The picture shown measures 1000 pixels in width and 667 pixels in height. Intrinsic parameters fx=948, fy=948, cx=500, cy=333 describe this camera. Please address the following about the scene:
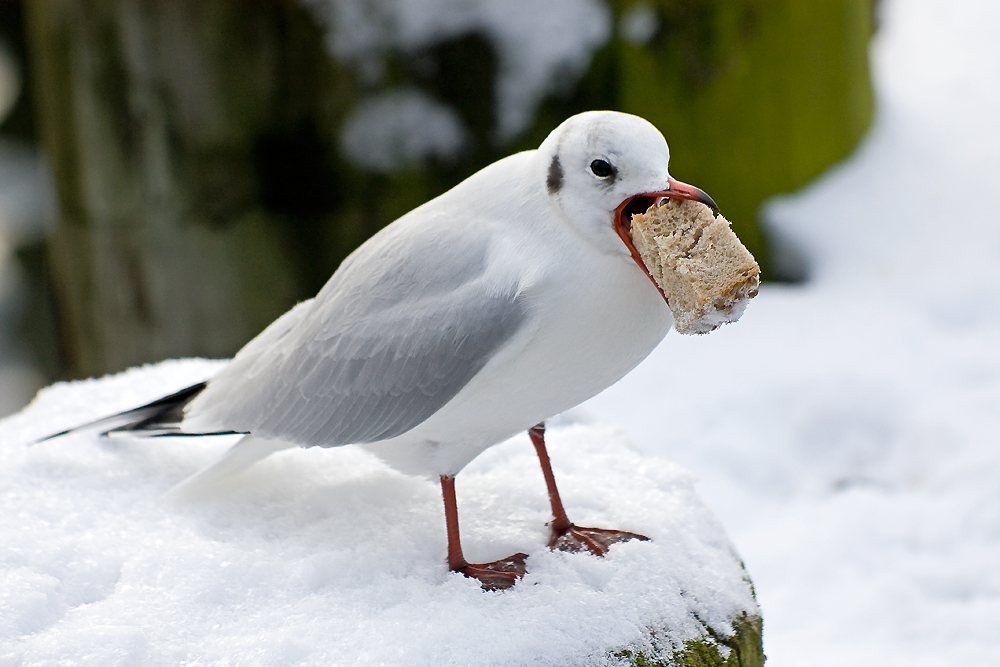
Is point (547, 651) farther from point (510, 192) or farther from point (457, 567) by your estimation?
point (510, 192)

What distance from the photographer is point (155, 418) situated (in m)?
2.04

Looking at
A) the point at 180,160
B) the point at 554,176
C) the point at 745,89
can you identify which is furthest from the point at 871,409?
the point at 180,160

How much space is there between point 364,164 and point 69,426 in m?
1.90

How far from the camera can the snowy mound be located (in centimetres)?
153

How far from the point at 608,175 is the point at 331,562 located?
0.85 meters

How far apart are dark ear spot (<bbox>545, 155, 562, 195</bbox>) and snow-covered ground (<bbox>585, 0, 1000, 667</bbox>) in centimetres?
160

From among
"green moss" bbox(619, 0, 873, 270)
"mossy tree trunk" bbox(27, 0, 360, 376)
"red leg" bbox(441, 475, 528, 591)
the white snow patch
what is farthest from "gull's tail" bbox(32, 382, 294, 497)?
"green moss" bbox(619, 0, 873, 270)

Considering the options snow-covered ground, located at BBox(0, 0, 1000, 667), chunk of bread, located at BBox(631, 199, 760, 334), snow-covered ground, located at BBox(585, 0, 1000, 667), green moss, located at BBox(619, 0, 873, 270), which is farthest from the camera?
green moss, located at BBox(619, 0, 873, 270)

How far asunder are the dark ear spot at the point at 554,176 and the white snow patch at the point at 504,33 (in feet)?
7.76

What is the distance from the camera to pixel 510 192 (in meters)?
1.65

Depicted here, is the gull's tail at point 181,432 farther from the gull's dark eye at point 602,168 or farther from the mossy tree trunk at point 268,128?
the mossy tree trunk at point 268,128

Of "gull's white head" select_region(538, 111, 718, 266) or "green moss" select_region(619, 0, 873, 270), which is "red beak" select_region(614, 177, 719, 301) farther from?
"green moss" select_region(619, 0, 873, 270)

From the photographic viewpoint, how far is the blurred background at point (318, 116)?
3.75m

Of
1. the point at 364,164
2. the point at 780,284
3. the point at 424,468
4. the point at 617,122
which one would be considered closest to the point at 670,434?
the point at 780,284
